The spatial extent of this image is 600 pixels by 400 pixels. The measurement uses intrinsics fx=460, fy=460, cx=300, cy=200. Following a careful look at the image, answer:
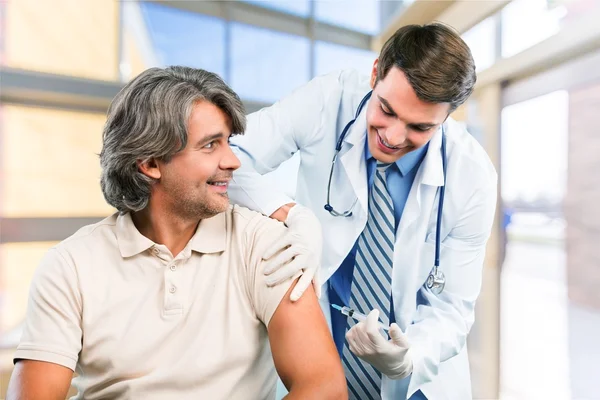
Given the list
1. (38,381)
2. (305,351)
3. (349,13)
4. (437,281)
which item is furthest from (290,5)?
(38,381)

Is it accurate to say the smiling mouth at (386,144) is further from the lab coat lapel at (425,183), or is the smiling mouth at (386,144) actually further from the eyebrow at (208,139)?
the eyebrow at (208,139)

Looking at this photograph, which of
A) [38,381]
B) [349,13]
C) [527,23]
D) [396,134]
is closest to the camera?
[38,381]

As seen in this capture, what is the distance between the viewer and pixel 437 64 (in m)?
1.15

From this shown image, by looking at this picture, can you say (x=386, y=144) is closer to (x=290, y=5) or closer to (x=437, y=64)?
(x=437, y=64)

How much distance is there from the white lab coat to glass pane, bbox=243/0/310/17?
5.46ft

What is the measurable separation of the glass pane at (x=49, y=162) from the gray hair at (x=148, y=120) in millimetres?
1447

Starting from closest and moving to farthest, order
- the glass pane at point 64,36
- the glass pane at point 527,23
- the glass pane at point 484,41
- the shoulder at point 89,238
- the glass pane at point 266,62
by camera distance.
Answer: the shoulder at point 89,238 < the glass pane at point 527,23 < the glass pane at point 484,41 < the glass pane at point 64,36 < the glass pane at point 266,62

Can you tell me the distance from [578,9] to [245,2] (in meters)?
2.06

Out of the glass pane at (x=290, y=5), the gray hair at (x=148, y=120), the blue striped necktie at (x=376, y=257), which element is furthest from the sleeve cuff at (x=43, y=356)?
the glass pane at (x=290, y=5)

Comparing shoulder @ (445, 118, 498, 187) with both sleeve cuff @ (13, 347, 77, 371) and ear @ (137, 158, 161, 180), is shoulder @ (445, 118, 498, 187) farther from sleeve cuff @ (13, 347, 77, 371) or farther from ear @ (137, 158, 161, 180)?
sleeve cuff @ (13, 347, 77, 371)

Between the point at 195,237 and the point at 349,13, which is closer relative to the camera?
the point at 195,237

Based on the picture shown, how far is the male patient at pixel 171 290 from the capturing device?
1018mm

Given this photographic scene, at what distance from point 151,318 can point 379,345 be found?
558mm

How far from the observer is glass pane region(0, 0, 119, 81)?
2.45 metres
